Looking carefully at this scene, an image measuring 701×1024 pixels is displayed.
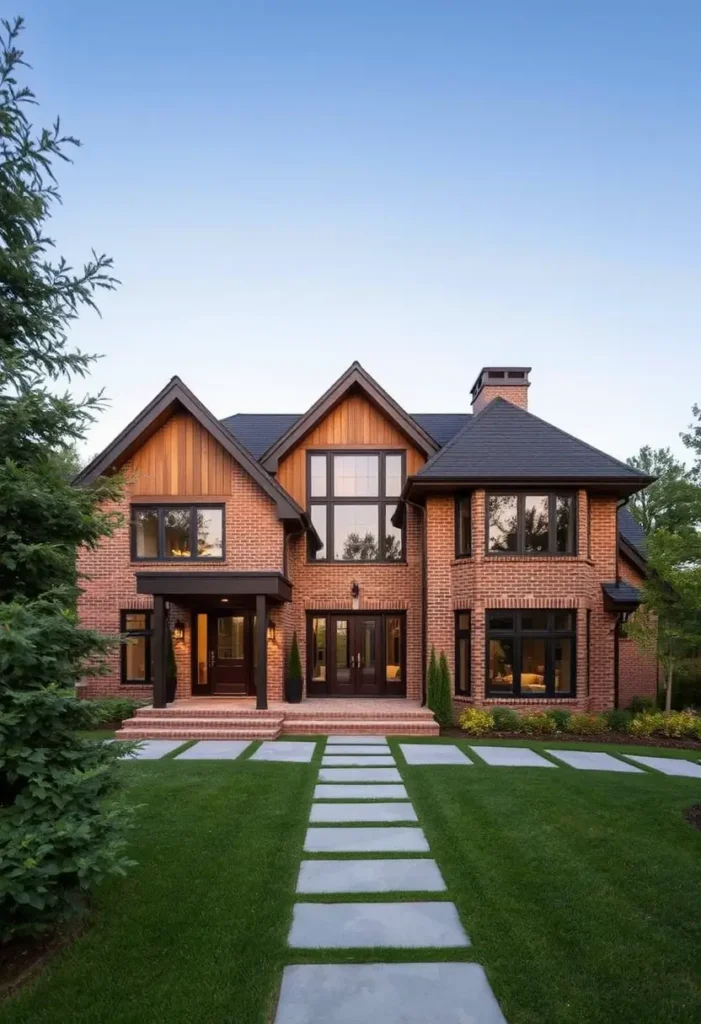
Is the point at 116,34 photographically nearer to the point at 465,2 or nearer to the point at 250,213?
the point at 250,213

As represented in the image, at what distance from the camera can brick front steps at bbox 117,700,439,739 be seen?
39.2ft

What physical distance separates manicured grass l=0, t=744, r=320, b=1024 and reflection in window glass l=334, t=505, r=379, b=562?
31.2 ft

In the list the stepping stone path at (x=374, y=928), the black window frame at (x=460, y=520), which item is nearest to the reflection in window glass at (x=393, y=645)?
the black window frame at (x=460, y=520)

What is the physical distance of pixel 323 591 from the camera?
16.3 m

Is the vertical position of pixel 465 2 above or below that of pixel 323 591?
above

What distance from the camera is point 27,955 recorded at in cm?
397

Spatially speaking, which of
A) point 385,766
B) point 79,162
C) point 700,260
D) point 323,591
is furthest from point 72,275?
point 700,260

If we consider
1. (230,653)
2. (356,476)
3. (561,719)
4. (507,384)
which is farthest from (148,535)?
(507,384)

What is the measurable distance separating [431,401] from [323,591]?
66135 mm

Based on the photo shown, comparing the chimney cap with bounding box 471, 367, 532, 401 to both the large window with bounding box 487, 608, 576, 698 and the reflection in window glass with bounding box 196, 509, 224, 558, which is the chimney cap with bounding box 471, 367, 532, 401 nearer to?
the large window with bounding box 487, 608, 576, 698

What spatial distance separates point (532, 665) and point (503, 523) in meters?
3.37

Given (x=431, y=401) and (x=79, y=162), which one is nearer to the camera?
(x=79, y=162)

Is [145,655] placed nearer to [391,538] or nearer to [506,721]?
[391,538]

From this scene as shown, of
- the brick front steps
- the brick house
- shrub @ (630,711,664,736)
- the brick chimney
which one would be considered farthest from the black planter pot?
the brick chimney
